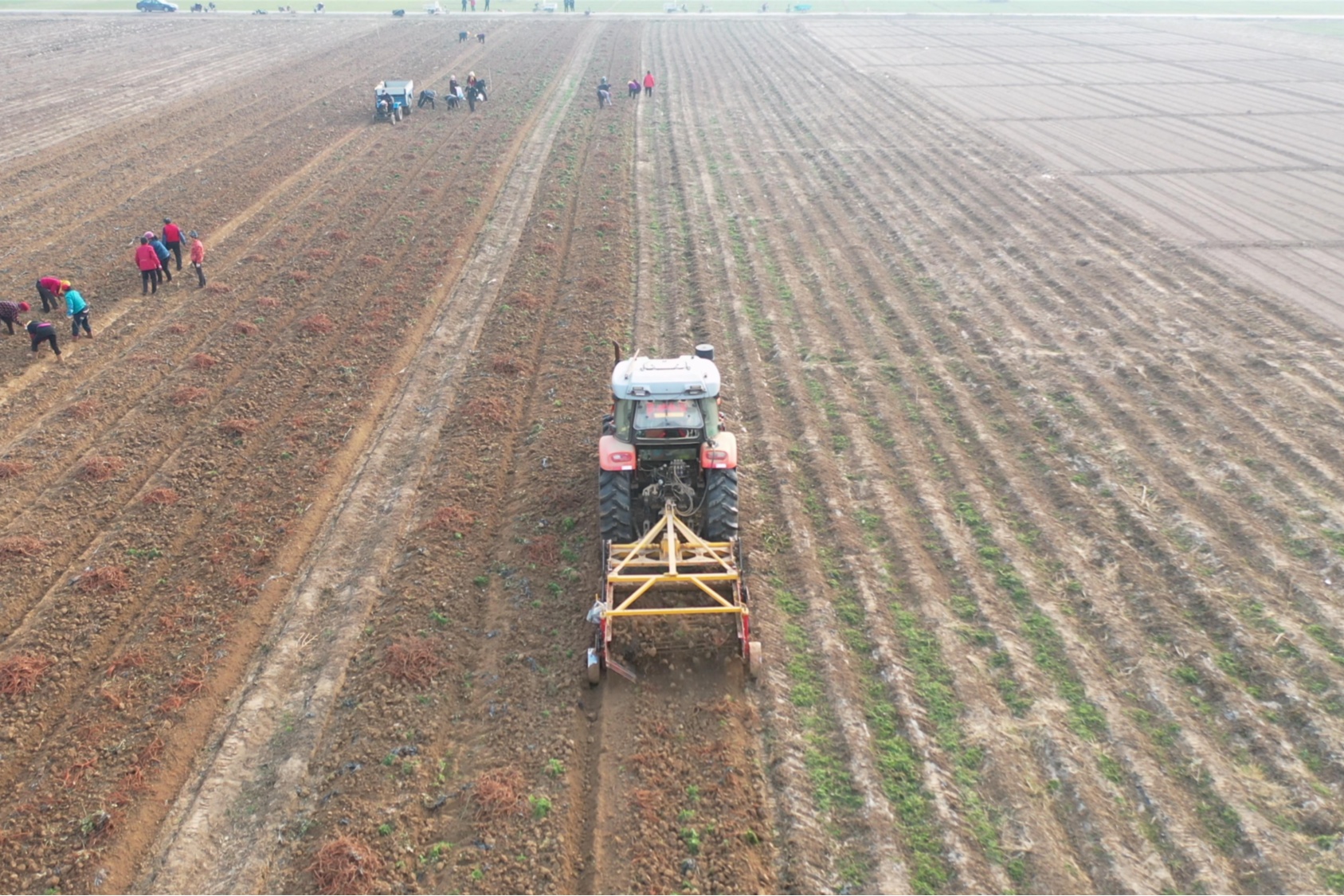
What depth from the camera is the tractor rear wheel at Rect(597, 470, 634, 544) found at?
32.0ft

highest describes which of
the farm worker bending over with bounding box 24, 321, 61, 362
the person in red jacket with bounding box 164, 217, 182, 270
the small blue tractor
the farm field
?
the small blue tractor

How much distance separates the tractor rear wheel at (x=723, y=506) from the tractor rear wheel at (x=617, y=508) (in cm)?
87

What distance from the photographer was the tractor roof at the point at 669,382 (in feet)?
31.6

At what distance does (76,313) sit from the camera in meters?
15.8

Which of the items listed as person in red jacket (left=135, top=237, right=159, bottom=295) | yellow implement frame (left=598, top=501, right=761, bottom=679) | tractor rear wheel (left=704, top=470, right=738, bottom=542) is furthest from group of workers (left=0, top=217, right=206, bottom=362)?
tractor rear wheel (left=704, top=470, right=738, bottom=542)

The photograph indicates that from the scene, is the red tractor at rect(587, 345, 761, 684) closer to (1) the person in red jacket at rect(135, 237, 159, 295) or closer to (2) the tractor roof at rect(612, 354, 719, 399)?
(2) the tractor roof at rect(612, 354, 719, 399)

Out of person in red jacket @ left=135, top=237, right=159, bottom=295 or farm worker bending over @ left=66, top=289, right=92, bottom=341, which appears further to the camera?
person in red jacket @ left=135, top=237, right=159, bottom=295

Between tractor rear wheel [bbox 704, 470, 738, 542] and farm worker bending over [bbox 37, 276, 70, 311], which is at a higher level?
farm worker bending over [bbox 37, 276, 70, 311]

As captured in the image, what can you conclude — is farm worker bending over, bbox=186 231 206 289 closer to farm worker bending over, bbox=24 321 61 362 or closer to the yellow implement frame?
farm worker bending over, bbox=24 321 61 362

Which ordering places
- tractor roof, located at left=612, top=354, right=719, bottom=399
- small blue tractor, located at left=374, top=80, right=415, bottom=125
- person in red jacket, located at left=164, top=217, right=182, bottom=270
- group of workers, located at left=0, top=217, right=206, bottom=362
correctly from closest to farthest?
tractor roof, located at left=612, top=354, right=719, bottom=399
group of workers, located at left=0, top=217, right=206, bottom=362
person in red jacket, located at left=164, top=217, right=182, bottom=270
small blue tractor, located at left=374, top=80, right=415, bottom=125

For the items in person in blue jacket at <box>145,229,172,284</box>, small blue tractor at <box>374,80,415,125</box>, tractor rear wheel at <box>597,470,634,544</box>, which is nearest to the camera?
tractor rear wheel at <box>597,470,634,544</box>

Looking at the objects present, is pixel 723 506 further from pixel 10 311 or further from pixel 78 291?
pixel 78 291

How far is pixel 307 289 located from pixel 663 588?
12293mm

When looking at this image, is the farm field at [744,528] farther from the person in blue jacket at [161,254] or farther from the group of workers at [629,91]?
the group of workers at [629,91]
